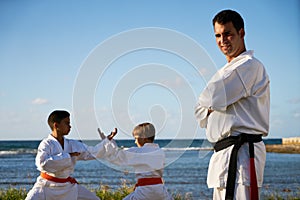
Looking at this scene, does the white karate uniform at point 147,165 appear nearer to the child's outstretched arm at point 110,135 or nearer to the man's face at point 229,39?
the child's outstretched arm at point 110,135

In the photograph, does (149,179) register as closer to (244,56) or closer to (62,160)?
(62,160)

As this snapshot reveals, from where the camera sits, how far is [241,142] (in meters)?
3.36

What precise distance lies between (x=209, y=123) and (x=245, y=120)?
0.24m

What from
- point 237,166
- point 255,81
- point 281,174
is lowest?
point 281,174

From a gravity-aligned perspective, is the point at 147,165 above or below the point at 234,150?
below

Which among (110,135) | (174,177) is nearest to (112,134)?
(110,135)

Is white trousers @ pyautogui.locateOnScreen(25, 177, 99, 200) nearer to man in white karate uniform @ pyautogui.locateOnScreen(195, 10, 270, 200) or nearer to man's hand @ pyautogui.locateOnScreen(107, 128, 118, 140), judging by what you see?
man's hand @ pyautogui.locateOnScreen(107, 128, 118, 140)

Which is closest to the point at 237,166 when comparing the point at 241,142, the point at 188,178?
the point at 241,142

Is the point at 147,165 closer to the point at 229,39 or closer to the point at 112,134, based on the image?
the point at 112,134

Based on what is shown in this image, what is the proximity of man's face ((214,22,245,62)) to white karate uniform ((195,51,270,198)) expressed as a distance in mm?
107

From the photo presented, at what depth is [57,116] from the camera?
645 cm

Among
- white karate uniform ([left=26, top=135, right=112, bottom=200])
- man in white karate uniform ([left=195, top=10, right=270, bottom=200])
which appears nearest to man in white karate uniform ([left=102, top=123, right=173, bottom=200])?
white karate uniform ([left=26, top=135, right=112, bottom=200])

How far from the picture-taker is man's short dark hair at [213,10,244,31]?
3.55 m

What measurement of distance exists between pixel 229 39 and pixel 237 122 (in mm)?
606
